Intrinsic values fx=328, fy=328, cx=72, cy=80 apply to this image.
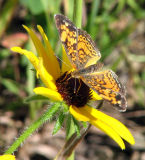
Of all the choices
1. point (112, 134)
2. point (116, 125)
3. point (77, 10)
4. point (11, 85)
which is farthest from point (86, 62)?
point (11, 85)

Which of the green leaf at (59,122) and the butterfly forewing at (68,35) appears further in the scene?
the butterfly forewing at (68,35)

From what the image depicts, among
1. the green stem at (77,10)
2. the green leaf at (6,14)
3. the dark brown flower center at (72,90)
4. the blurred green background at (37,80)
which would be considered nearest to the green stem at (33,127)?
the dark brown flower center at (72,90)

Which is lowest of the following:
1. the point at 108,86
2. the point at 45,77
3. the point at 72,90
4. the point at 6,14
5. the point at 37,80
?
the point at 37,80

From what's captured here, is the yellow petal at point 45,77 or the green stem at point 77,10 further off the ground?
the green stem at point 77,10

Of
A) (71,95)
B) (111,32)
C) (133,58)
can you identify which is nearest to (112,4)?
(111,32)

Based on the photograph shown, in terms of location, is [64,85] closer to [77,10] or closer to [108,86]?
[108,86]

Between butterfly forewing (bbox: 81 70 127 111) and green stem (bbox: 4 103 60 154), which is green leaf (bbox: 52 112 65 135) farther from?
butterfly forewing (bbox: 81 70 127 111)

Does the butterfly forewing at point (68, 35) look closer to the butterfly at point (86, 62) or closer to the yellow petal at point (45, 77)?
the butterfly at point (86, 62)
